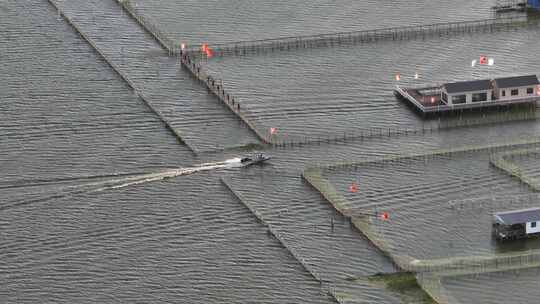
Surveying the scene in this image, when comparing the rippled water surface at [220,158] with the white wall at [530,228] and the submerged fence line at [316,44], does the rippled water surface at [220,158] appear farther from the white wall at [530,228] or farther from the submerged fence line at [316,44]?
the white wall at [530,228]

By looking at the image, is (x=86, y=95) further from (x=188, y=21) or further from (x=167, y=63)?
(x=188, y=21)

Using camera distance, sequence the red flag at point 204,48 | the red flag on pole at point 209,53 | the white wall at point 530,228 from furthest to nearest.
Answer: the red flag at point 204,48 → the red flag on pole at point 209,53 → the white wall at point 530,228

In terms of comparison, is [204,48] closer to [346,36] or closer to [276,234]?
[346,36]

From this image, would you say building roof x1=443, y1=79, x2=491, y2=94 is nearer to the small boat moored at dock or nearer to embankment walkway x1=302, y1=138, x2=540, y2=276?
embankment walkway x1=302, y1=138, x2=540, y2=276

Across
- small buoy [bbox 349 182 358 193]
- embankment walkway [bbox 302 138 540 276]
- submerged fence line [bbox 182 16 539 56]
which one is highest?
submerged fence line [bbox 182 16 539 56]

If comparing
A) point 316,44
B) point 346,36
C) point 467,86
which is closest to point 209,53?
point 316,44

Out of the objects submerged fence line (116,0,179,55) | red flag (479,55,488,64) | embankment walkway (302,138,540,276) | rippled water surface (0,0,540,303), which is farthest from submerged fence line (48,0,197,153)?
red flag (479,55,488,64)

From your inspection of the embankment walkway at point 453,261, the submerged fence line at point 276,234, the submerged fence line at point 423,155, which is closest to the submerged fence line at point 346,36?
the submerged fence line at point 423,155
